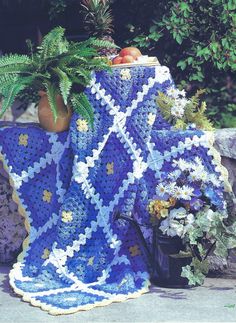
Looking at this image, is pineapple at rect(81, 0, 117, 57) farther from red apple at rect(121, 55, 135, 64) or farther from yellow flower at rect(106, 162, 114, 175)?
yellow flower at rect(106, 162, 114, 175)

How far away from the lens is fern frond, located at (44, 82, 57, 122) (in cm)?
547

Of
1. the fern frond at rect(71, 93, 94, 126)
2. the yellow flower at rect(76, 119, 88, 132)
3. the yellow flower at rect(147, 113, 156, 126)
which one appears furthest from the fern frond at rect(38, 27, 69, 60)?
the yellow flower at rect(147, 113, 156, 126)

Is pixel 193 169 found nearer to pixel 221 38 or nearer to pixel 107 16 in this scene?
pixel 107 16

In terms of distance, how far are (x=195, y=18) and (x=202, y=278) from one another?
273 cm

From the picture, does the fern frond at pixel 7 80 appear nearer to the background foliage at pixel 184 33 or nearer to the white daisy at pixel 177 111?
the white daisy at pixel 177 111

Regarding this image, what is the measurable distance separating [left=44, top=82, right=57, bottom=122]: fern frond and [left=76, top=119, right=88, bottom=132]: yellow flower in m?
0.17

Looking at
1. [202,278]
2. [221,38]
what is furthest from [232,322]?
[221,38]

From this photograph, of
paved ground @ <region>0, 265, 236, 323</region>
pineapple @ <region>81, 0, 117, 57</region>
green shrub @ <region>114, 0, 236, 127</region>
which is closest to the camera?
paved ground @ <region>0, 265, 236, 323</region>

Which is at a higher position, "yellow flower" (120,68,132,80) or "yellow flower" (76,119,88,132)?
"yellow flower" (120,68,132,80)

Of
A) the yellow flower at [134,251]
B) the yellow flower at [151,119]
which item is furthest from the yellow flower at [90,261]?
the yellow flower at [151,119]

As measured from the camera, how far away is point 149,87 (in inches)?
223

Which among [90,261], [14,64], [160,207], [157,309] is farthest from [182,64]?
[157,309]

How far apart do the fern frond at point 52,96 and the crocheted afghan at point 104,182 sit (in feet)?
0.67

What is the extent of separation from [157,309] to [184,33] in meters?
2.91
